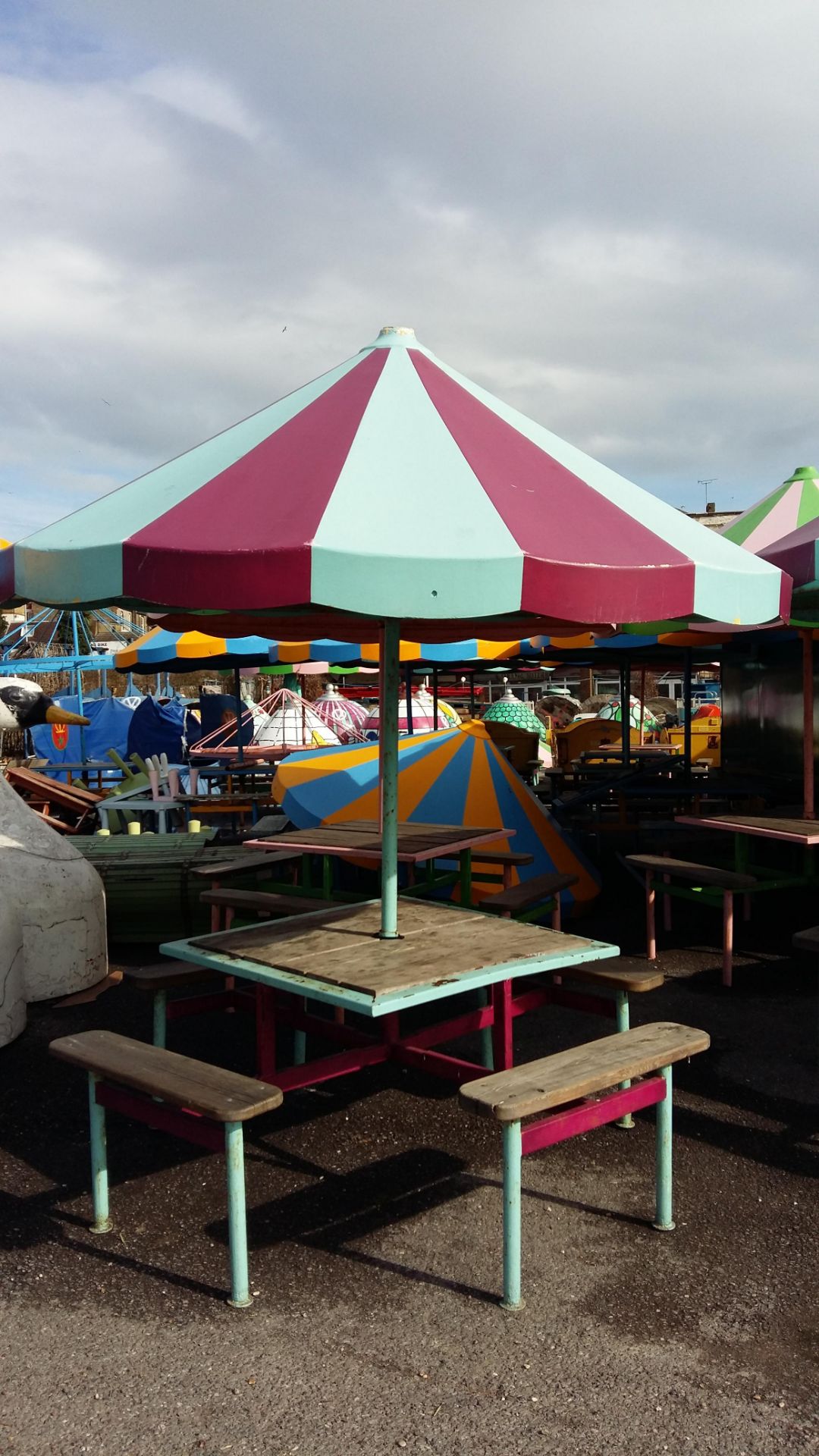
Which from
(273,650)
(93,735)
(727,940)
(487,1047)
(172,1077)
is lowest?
(487,1047)

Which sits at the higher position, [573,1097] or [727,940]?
[573,1097]

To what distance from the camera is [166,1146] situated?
13.6ft

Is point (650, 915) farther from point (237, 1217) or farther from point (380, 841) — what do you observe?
point (237, 1217)

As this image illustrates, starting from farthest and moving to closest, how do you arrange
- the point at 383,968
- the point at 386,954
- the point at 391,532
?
the point at 386,954
the point at 383,968
the point at 391,532

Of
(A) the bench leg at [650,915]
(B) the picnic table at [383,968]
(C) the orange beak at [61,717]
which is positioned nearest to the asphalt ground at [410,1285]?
(B) the picnic table at [383,968]

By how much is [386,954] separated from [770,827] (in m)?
3.61

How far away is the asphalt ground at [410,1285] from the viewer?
2.57 m

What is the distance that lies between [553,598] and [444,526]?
14.4 inches

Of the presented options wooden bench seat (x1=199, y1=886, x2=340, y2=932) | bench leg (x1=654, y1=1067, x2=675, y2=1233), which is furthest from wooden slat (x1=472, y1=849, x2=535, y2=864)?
bench leg (x1=654, y1=1067, x2=675, y2=1233)

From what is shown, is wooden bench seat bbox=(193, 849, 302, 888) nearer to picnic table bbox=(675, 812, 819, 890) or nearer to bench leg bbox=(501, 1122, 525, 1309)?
picnic table bbox=(675, 812, 819, 890)

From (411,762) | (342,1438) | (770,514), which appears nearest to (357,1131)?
(342,1438)

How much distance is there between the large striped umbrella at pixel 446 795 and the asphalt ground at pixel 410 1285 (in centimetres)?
269

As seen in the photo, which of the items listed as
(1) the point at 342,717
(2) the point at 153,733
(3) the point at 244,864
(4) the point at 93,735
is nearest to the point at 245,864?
(3) the point at 244,864

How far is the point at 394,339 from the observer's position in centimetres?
416
